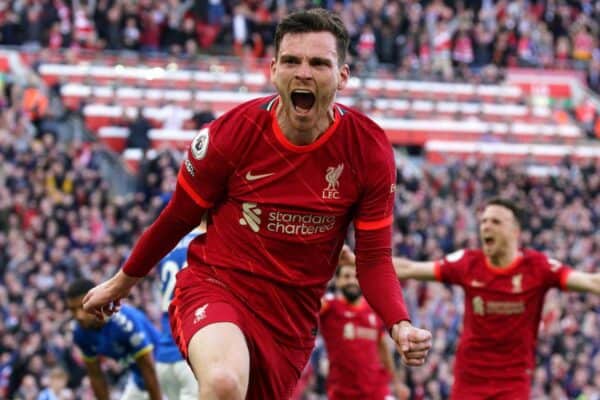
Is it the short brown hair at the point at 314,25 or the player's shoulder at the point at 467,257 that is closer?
the short brown hair at the point at 314,25

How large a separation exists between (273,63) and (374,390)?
6.48m

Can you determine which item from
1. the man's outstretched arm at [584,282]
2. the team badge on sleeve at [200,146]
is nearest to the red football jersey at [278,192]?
the team badge on sleeve at [200,146]

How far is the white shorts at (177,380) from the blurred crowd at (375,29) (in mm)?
17752

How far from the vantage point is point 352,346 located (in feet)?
40.0

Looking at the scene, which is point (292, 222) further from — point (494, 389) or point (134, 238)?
point (134, 238)

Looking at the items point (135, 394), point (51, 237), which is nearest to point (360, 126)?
point (135, 394)

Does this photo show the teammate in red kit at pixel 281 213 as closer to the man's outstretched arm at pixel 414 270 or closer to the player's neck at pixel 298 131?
the player's neck at pixel 298 131

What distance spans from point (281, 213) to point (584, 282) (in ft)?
12.8

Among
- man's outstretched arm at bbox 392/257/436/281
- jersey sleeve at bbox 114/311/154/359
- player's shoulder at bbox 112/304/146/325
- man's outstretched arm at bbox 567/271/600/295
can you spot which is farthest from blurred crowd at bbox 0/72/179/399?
man's outstretched arm at bbox 567/271/600/295

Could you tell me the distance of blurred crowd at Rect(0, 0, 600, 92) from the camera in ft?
91.5

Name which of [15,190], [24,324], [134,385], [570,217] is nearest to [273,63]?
[134,385]

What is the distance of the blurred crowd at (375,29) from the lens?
2789 cm

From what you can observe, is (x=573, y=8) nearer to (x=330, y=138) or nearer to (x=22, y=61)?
(x=22, y=61)

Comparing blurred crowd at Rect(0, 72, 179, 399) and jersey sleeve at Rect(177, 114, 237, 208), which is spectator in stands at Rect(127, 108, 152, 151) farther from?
jersey sleeve at Rect(177, 114, 237, 208)
